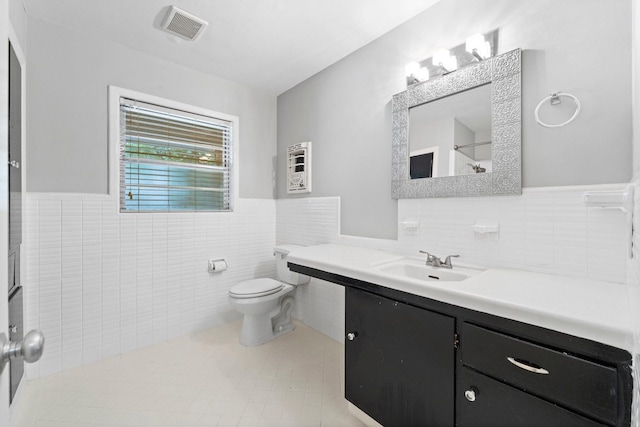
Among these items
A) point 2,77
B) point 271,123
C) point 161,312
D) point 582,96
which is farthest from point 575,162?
point 161,312

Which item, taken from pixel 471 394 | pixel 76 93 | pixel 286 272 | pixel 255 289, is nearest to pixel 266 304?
pixel 255 289

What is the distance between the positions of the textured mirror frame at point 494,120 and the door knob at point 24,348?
5.55 ft

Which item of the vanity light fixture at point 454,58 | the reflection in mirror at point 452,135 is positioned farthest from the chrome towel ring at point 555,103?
the vanity light fixture at point 454,58

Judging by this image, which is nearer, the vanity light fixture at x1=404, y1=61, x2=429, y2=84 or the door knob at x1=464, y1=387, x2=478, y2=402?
the door knob at x1=464, y1=387, x2=478, y2=402

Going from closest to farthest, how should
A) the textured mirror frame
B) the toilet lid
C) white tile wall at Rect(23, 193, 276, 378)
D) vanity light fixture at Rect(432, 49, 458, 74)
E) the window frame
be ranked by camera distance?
the textured mirror frame < vanity light fixture at Rect(432, 49, 458, 74) < white tile wall at Rect(23, 193, 276, 378) < the window frame < the toilet lid

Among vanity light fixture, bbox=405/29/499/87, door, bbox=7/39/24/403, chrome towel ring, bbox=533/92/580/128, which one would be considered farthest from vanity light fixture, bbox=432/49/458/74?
door, bbox=7/39/24/403

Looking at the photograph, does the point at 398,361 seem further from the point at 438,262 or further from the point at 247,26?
the point at 247,26

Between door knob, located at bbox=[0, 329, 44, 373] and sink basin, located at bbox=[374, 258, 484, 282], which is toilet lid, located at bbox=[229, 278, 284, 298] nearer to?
sink basin, located at bbox=[374, 258, 484, 282]

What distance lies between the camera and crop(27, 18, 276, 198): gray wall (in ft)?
5.92

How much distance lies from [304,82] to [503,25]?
1.68 meters

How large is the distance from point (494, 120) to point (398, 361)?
126cm

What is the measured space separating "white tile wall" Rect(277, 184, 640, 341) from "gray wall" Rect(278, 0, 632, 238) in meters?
0.10

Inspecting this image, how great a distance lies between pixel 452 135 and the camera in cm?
162

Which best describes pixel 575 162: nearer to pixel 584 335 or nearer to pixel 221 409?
pixel 584 335
